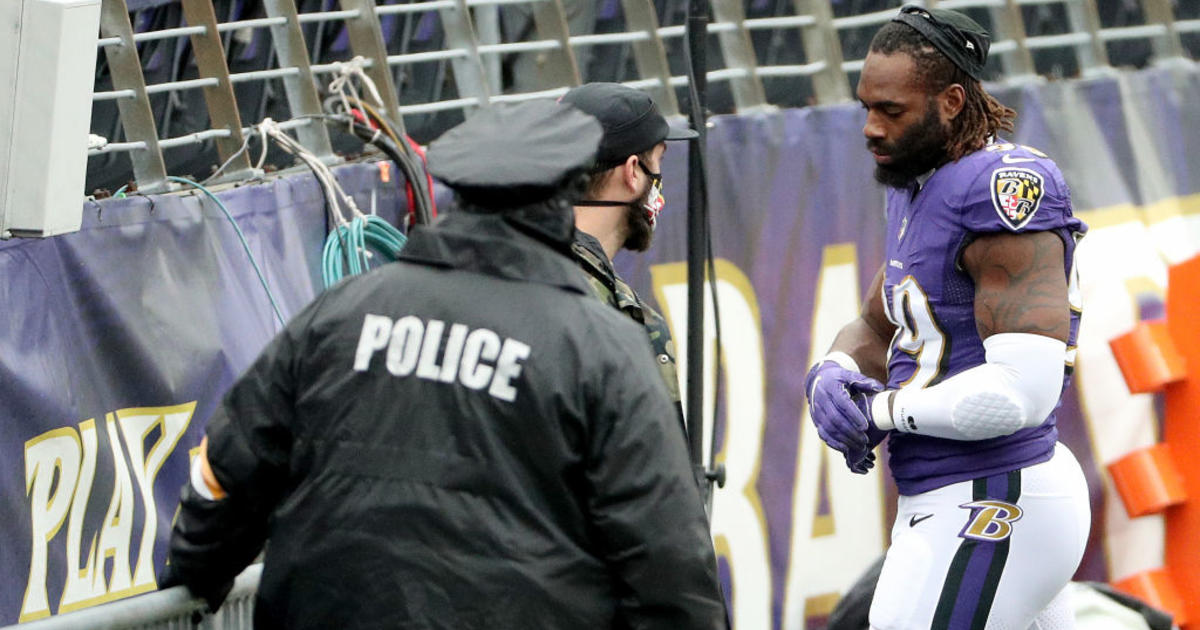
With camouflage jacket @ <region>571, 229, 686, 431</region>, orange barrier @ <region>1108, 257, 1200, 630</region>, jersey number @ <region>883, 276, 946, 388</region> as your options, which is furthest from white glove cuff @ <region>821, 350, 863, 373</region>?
orange barrier @ <region>1108, 257, 1200, 630</region>

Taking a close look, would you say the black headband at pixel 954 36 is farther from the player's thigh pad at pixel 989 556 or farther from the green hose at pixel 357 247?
the green hose at pixel 357 247

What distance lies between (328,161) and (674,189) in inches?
54.8

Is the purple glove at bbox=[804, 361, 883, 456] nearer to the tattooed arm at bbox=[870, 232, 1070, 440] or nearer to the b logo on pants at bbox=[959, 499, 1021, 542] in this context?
the tattooed arm at bbox=[870, 232, 1070, 440]

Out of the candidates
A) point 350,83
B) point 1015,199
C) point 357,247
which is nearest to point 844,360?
point 1015,199

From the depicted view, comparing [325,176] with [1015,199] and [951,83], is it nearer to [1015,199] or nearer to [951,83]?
[951,83]

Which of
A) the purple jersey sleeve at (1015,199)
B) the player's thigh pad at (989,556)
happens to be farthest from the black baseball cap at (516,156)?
the player's thigh pad at (989,556)

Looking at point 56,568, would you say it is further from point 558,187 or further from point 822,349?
point 822,349

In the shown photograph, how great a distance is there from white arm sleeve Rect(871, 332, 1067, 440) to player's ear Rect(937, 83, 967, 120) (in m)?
0.55

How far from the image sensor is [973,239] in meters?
3.88

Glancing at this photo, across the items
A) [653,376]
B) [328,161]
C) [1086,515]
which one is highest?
[328,161]

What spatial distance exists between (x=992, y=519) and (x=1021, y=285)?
557 millimetres

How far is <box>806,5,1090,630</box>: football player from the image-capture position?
383 cm

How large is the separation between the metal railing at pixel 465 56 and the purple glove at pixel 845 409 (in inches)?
94.9

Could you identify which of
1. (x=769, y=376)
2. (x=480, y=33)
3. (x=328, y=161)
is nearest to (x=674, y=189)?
(x=769, y=376)
